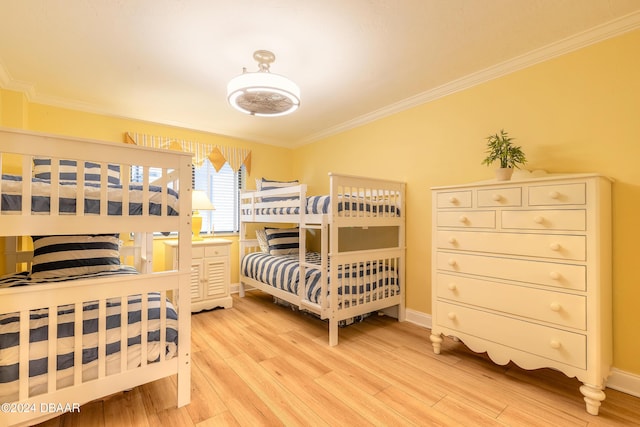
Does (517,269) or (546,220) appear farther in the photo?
(517,269)

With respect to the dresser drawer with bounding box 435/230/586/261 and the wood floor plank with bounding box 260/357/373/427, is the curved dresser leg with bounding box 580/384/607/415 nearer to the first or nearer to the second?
the dresser drawer with bounding box 435/230/586/261

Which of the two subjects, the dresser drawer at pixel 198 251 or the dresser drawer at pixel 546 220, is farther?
the dresser drawer at pixel 198 251

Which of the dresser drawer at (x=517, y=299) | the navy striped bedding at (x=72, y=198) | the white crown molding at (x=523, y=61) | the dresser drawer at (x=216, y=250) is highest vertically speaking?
the white crown molding at (x=523, y=61)

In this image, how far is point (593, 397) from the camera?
1544 mm

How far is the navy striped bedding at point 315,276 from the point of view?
2.59 metres

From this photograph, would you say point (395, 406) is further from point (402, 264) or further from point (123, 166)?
point (123, 166)

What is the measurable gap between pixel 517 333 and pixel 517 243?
56 cm

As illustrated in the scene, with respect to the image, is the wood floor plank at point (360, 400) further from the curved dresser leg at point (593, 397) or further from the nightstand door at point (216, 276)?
the nightstand door at point (216, 276)

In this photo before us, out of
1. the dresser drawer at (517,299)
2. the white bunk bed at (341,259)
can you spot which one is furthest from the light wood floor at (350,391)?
the dresser drawer at (517,299)

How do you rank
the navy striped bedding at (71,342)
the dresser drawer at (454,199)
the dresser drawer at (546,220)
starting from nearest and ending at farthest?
the navy striped bedding at (71,342) < the dresser drawer at (546,220) < the dresser drawer at (454,199)

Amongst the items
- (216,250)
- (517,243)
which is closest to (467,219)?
(517,243)

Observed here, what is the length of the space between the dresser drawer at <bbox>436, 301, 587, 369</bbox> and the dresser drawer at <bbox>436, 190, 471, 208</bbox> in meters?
0.74

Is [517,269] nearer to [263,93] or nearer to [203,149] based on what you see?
[263,93]

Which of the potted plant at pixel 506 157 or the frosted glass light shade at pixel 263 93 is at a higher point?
the frosted glass light shade at pixel 263 93
